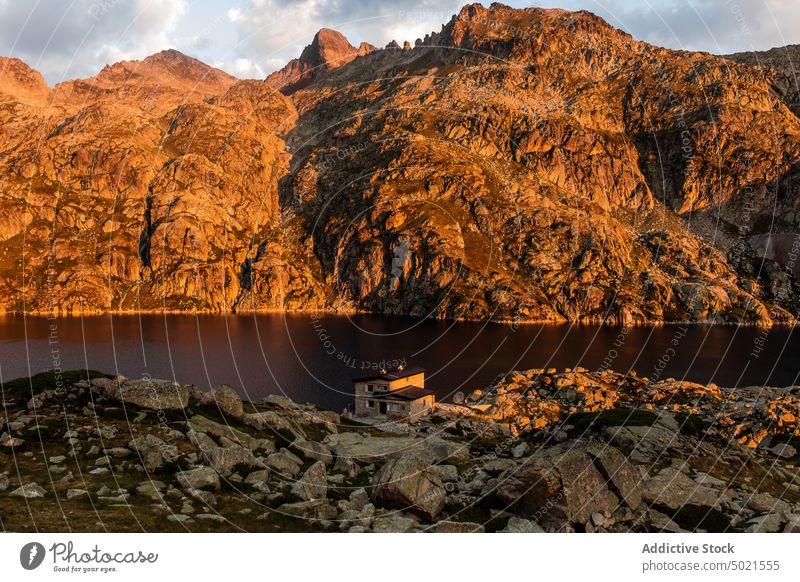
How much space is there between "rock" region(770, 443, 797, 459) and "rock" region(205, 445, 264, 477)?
1632 inches

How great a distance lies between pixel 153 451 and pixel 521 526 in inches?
745

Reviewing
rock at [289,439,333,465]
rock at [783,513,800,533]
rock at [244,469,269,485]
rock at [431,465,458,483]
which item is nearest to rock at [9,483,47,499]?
rock at [244,469,269,485]

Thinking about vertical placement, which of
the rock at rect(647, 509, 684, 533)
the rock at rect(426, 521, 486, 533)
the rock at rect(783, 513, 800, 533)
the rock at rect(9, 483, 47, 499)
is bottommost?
the rock at rect(783, 513, 800, 533)

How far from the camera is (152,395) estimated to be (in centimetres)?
3816

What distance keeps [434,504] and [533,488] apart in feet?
16.4

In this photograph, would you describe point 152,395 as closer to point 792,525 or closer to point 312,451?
point 312,451

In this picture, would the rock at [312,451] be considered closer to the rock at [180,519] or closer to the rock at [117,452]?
the rock at [117,452]

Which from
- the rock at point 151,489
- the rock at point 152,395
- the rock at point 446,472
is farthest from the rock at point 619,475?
the rock at point 152,395

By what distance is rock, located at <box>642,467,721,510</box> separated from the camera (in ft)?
96.6

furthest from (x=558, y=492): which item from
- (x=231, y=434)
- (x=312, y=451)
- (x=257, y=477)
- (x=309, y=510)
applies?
(x=231, y=434)

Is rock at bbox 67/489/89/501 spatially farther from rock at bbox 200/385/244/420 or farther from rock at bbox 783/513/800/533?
rock at bbox 783/513/800/533

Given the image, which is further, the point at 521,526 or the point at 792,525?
Answer: the point at 792,525

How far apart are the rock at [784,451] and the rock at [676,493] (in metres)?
19.4

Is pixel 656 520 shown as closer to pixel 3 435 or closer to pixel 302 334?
pixel 3 435
